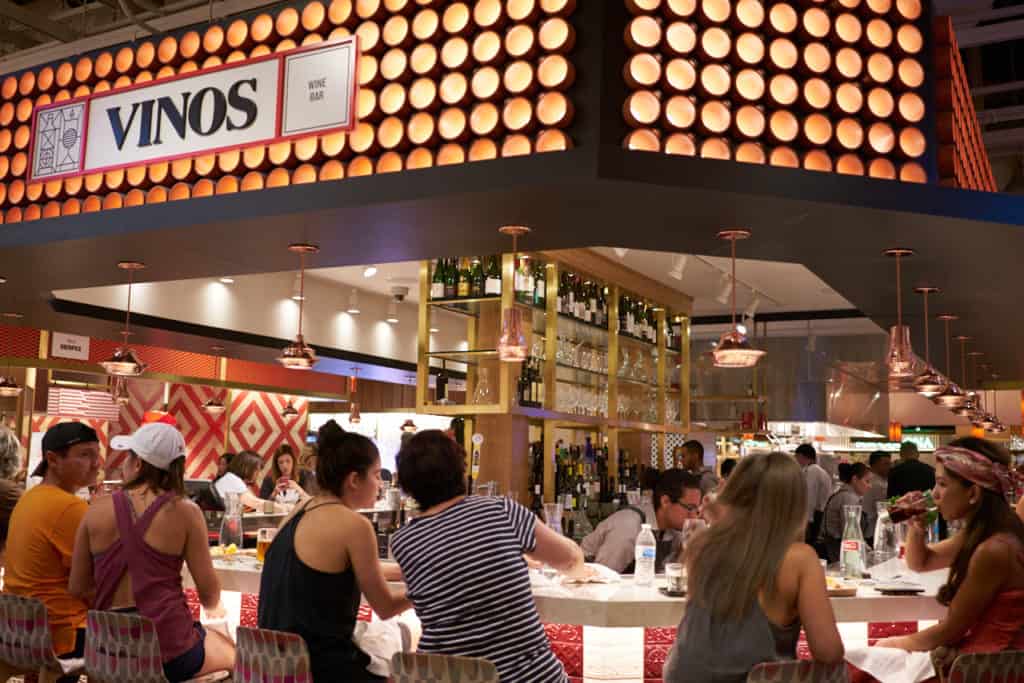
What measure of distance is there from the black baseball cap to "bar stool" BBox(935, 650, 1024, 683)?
2.97 meters

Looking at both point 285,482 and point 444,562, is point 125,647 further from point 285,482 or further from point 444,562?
point 285,482

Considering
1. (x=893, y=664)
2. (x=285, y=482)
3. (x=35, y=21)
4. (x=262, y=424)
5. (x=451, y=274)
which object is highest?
(x=35, y=21)

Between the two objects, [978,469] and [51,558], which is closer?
[978,469]

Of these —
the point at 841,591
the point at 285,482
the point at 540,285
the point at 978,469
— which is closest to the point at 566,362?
the point at 540,285

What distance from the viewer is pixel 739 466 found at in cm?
267

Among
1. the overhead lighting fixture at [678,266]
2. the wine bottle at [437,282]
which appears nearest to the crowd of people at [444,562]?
the wine bottle at [437,282]

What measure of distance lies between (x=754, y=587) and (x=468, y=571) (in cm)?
77

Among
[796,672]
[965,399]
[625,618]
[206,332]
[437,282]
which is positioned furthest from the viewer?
[206,332]

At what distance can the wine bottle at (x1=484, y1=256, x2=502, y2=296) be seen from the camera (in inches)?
288

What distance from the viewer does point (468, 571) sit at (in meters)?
2.82

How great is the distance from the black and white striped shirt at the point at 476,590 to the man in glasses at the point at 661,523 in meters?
1.58

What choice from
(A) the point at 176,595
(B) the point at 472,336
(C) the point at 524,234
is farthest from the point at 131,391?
(A) the point at 176,595

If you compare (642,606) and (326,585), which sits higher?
(326,585)

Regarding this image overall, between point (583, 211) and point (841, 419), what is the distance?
11.2 meters
